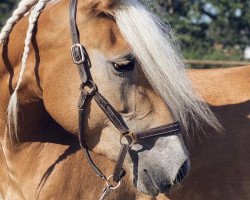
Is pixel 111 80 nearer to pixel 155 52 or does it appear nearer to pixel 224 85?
pixel 155 52

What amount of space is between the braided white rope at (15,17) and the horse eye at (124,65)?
0.71m

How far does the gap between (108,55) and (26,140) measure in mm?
838

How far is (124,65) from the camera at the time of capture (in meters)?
2.45

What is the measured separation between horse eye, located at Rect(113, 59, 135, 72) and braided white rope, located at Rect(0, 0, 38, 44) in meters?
0.71

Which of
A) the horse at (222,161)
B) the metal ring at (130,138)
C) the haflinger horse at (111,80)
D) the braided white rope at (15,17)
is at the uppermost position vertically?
the braided white rope at (15,17)

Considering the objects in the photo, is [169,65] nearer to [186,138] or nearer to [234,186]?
[186,138]

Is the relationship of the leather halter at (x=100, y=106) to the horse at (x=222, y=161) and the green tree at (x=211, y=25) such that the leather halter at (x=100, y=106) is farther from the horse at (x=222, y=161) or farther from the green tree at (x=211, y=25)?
the green tree at (x=211, y=25)

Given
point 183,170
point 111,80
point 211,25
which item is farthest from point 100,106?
point 211,25

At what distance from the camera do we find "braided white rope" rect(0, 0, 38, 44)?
282cm

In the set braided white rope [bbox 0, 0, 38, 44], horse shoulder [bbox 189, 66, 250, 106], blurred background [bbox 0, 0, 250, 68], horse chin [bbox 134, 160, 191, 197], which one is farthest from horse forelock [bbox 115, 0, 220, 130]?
blurred background [bbox 0, 0, 250, 68]

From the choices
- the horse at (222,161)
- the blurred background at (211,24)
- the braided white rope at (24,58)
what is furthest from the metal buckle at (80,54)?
the blurred background at (211,24)

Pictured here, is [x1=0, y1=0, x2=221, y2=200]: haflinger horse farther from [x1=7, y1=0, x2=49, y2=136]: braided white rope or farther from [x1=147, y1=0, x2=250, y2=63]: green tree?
[x1=147, y1=0, x2=250, y2=63]: green tree

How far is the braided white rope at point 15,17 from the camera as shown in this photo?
2822mm

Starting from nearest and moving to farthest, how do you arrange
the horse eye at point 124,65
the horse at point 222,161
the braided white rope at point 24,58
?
1. the horse eye at point 124,65
2. the braided white rope at point 24,58
3. the horse at point 222,161
